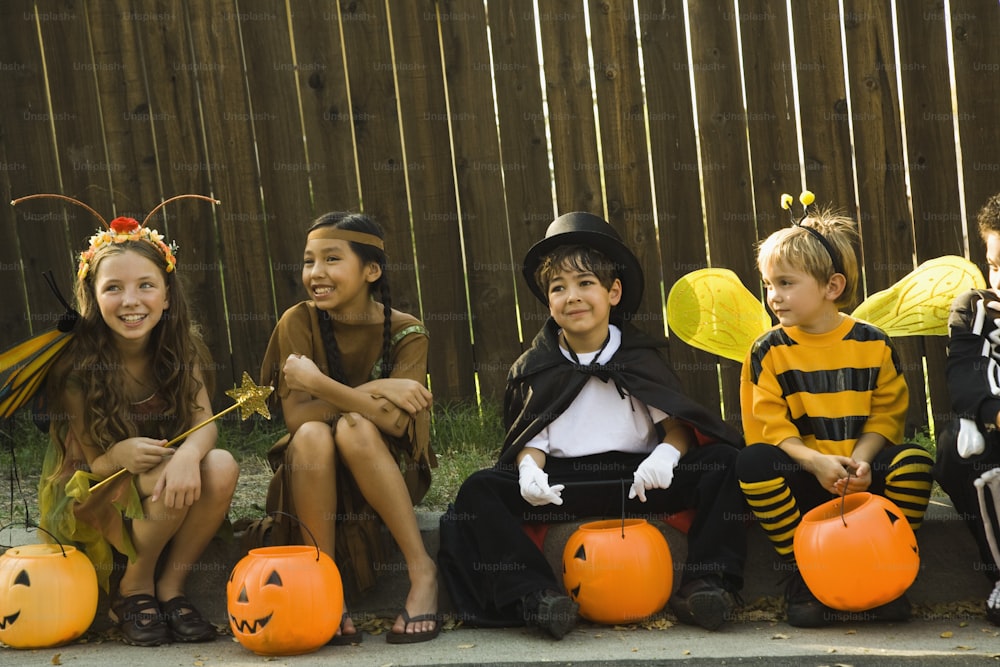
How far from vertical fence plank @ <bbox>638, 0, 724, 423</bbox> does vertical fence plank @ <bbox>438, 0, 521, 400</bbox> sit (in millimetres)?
725

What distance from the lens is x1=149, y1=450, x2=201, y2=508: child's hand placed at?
3676mm

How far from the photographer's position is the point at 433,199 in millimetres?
5266

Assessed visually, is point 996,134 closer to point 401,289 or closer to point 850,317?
point 850,317

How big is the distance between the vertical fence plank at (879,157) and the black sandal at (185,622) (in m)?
3.20

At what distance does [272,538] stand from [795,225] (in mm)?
2171

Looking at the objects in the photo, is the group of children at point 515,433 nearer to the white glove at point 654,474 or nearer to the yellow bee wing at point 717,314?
the white glove at point 654,474

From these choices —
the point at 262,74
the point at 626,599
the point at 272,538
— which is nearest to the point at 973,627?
the point at 626,599

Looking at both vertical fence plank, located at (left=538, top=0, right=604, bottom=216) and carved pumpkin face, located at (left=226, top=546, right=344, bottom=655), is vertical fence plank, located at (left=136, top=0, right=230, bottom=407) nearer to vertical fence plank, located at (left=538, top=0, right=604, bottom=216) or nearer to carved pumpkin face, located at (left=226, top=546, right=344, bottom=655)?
vertical fence plank, located at (left=538, top=0, right=604, bottom=216)

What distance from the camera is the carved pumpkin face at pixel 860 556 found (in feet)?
11.2

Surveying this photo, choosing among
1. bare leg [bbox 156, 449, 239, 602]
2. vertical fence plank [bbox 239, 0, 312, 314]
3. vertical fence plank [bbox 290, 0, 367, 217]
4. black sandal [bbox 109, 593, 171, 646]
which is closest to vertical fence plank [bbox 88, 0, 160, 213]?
vertical fence plank [bbox 239, 0, 312, 314]

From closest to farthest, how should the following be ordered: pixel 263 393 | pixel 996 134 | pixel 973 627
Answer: pixel 973 627, pixel 263 393, pixel 996 134

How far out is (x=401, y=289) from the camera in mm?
5301

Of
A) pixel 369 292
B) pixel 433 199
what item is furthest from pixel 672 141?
pixel 369 292

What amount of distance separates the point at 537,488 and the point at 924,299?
65.2 inches
